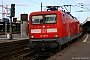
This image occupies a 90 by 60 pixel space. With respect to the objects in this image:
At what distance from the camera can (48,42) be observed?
14883 millimetres

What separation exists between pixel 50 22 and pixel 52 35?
3.06 ft

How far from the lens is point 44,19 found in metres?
15.4

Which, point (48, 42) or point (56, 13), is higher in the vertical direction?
point (56, 13)

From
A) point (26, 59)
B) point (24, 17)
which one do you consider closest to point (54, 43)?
point (26, 59)

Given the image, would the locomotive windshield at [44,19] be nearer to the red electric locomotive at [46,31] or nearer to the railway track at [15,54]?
the red electric locomotive at [46,31]

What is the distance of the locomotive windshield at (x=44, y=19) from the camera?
1513cm

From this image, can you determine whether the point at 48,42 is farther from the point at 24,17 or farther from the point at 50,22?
the point at 24,17

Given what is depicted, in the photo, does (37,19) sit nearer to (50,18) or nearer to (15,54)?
(50,18)

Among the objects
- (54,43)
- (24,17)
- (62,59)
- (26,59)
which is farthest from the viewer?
(24,17)

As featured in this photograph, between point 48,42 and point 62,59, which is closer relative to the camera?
point 62,59

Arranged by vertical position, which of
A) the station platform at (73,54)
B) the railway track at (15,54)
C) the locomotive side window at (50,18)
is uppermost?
the locomotive side window at (50,18)

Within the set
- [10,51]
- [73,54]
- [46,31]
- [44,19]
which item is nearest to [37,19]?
[44,19]

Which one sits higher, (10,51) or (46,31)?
(46,31)

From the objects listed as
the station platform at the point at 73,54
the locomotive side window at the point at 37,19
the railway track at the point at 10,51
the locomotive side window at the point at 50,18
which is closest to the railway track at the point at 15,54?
the railway track at the point at 10,51
